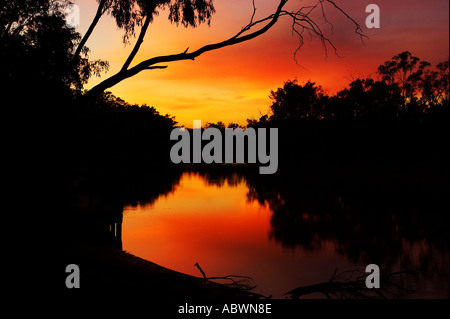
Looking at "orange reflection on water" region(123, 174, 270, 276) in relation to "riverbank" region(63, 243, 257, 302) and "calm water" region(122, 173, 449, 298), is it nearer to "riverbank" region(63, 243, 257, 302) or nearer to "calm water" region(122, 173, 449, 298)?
"calm water" region(122, 173, 449, 298)

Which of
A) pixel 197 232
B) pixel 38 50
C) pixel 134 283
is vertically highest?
pixel 38 50

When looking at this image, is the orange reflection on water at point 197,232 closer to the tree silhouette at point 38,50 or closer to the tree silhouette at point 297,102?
the tree silhouette at point 38,50

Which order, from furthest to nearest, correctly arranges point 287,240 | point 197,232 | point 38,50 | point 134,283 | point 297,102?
point 297,102, point 197,232, point 287,240, point 38,50, point 134,283

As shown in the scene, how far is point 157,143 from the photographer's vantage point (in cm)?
8631

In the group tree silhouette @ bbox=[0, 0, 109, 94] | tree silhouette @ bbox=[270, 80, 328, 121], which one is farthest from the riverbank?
tree silhouette @ bbox=[270, 80, 328, 121]

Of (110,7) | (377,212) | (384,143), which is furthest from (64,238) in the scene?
(384,143)

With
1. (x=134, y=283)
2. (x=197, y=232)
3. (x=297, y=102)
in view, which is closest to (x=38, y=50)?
(x=134, y=283)

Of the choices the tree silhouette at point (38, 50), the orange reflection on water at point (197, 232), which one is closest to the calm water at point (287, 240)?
the orange reflection on water at point (197, 232)

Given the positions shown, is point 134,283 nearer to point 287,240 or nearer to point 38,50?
point 38,50

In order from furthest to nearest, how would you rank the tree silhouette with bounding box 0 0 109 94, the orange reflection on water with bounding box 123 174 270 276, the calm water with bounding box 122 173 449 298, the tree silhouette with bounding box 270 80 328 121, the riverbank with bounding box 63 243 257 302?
the tree silhouette with bounding box 270 80 328 121, the orange reflection on water with bounding box 123 174 270 276, the calm water with bounding box 122 173 449 298, the tree silhouette with bounding box 0 0 109 94, the riverbank with bounding box 63 243 257 302

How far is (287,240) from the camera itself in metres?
19.0

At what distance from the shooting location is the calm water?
1436cm

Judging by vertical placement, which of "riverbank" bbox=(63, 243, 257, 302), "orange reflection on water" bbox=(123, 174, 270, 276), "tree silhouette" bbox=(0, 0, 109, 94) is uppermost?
"tree silhouette" bbox=(0, 0, 109, 94)

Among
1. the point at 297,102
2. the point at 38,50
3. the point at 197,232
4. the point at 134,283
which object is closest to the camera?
the point at 134,283
